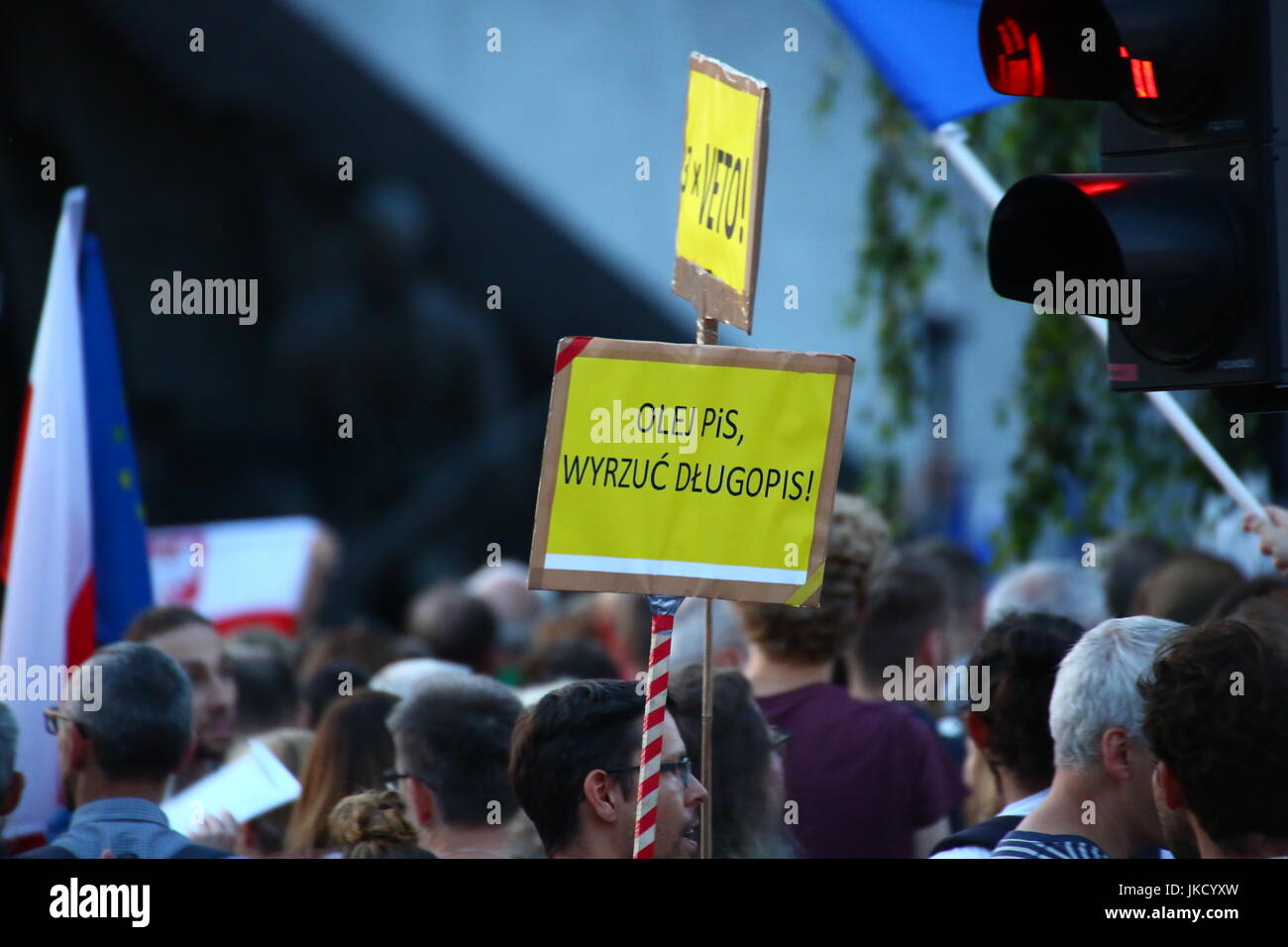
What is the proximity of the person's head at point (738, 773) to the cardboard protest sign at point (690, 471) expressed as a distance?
2.28ft

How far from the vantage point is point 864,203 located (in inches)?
358

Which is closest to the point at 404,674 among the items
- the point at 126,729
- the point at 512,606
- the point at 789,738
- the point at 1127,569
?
the point at 789,738

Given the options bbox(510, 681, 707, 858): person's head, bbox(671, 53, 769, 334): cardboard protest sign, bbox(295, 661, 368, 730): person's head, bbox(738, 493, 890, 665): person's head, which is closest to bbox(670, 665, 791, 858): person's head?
bbox(738, 493, 890, 665): person's head

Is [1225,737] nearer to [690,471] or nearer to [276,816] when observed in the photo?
[690,471]

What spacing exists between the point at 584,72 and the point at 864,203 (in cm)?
801

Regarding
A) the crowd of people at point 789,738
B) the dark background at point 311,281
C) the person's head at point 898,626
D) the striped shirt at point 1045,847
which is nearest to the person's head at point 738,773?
the crowd of people at point 789,738

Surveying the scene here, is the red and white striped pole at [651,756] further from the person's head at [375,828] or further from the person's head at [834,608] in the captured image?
the person's head at [834,608]

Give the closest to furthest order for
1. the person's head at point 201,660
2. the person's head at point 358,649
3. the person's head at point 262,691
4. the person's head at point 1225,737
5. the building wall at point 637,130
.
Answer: the person's head at point 1225,737
the person's head at point 201,660
the person's head at point 262,691
the person's head at point 358,649
the building wall at point 637,130

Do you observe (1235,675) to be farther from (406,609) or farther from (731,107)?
(406,609)

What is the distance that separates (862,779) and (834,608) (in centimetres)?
49

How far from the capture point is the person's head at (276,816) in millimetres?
5004

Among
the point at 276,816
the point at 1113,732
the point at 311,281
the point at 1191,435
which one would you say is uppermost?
the point at 311,281

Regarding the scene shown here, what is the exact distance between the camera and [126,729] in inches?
171

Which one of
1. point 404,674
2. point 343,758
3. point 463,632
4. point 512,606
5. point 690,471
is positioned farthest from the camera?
point 512,606
